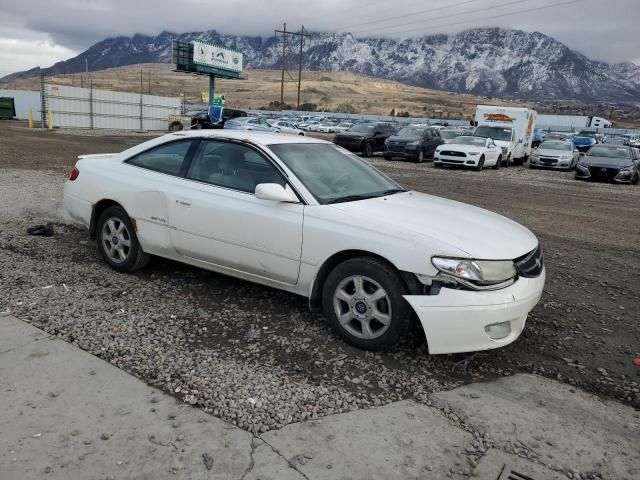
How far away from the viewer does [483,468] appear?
2744 millimetres

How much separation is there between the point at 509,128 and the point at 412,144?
472 centimetres

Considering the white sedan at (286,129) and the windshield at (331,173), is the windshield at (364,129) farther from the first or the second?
the windshield at (331,173)

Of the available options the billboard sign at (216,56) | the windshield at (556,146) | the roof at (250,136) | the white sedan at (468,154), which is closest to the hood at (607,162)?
the white sedan at (468,154)

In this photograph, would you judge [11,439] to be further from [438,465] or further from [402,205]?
[402,205]

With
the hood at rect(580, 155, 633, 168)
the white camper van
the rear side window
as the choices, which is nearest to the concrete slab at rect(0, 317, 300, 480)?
the rear side window

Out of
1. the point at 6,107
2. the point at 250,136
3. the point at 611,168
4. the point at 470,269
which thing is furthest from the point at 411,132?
the point at 6,107

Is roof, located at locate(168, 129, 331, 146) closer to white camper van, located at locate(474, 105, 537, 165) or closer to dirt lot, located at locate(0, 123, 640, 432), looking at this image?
dirt lot, located at locate(0, 123, 640, 432)

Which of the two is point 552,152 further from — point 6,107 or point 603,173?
point 6,107

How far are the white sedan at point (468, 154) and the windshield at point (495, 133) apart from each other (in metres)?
1.82

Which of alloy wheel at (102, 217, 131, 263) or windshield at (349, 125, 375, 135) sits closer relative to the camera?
alloy wheel at (102, 217, 131, 263)

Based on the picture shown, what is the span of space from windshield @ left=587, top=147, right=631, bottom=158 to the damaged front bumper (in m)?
18.7

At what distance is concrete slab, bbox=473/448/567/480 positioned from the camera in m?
2.69

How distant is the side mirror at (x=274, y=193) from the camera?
13.4 ft

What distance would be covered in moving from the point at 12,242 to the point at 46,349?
3138 millimetres
